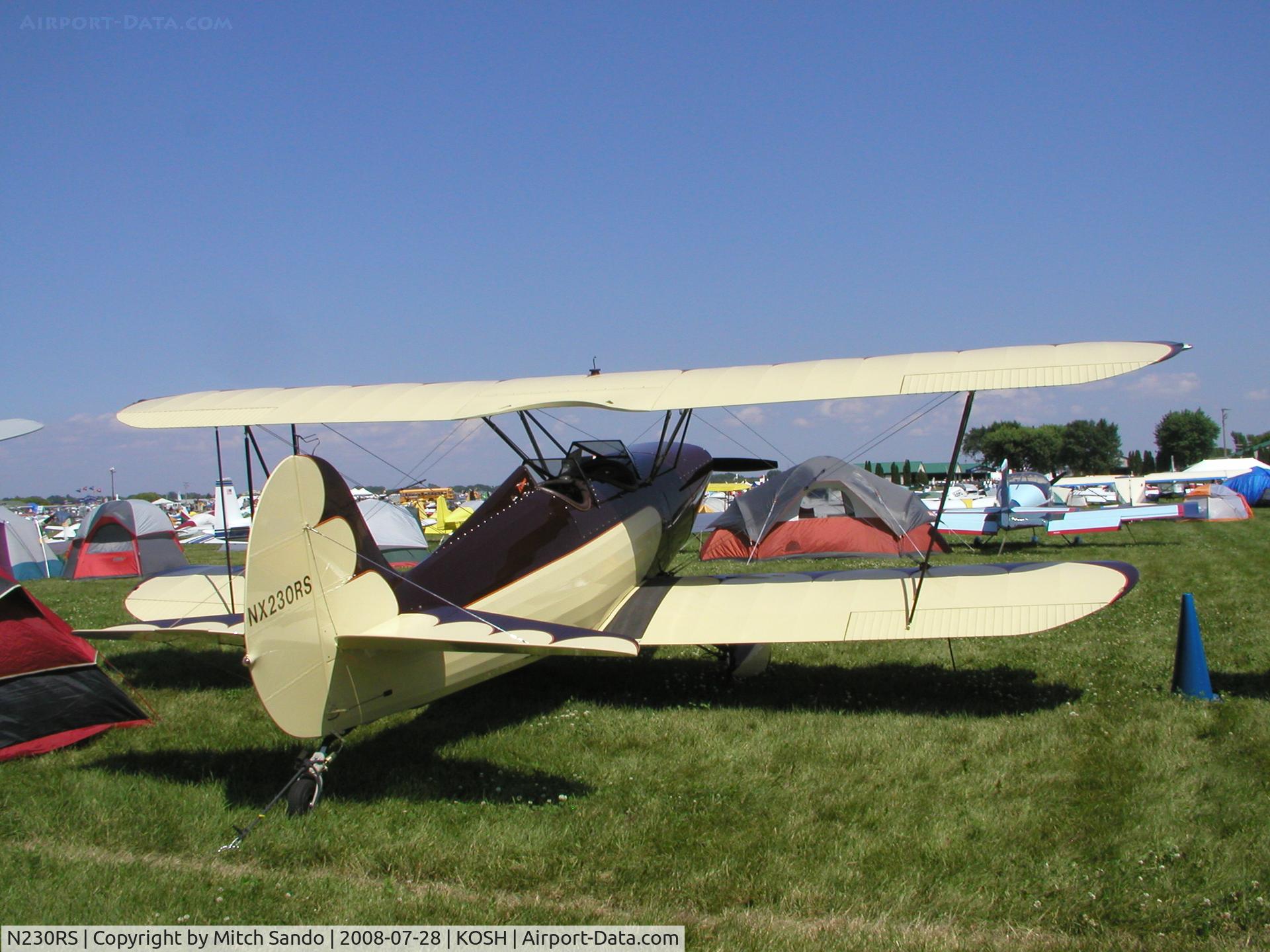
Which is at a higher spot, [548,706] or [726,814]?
[726,814]

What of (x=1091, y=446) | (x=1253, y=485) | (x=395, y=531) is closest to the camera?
(x=395, y=531)

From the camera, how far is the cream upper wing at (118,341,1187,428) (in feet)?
19.3

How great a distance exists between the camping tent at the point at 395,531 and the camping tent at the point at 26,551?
6.60m

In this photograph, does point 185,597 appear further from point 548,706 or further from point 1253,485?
point 1253,485

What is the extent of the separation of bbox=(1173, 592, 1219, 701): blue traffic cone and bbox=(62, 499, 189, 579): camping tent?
18.3 meters

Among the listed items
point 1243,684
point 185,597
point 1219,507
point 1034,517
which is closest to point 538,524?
point 185,597

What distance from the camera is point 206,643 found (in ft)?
32.8

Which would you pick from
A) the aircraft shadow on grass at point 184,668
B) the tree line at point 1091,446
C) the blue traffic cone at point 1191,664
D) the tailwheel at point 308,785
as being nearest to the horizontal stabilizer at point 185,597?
the aircraft shadow on grass at point 184,668

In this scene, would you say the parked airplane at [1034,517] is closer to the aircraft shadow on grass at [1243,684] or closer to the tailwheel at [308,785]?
the aircraft shadow on grass at [1243,684]

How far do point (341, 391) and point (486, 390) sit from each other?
120 centimetres

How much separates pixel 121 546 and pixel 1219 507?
94.6ft

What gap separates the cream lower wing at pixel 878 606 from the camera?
21.2ft

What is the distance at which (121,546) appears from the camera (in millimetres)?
19266

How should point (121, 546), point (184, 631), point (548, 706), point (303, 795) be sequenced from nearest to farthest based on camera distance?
point (303, 795)
point (184, 631)
point (548, 706)
point (121, 546)
